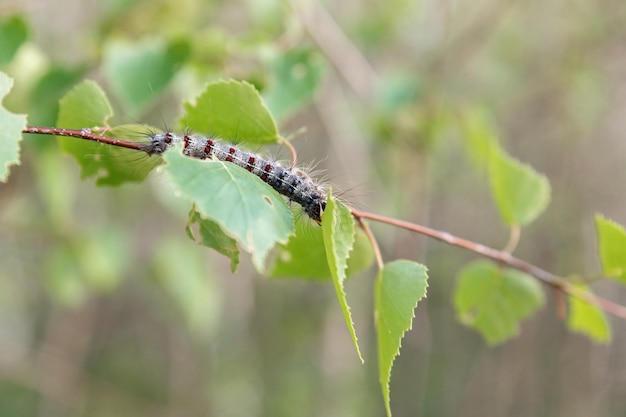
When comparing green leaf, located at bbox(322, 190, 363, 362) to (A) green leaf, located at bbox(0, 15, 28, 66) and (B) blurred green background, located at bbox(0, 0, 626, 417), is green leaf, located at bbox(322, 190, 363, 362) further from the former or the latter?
(A) green leaf, located at bbox(0, 15, 28, 66)

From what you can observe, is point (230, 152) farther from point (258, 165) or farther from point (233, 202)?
point (233, 202)

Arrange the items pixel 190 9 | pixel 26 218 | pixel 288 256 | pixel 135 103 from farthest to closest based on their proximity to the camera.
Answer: pixel 26 218 < pixel 190 9 < pixel 135 103 < pixel 288 256

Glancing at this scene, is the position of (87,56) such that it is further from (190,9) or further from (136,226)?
(136,226)

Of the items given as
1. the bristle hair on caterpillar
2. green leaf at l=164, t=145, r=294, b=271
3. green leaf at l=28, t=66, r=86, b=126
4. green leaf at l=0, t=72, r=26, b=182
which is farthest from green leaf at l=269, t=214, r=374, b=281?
green leaf at l=28, t=66, r=86, b=126

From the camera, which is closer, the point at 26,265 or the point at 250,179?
the point at 250,179

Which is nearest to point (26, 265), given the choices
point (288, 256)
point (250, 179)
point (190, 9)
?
point (190, 9)

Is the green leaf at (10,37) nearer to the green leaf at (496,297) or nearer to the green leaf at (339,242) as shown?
the green leaf at (339,242)
